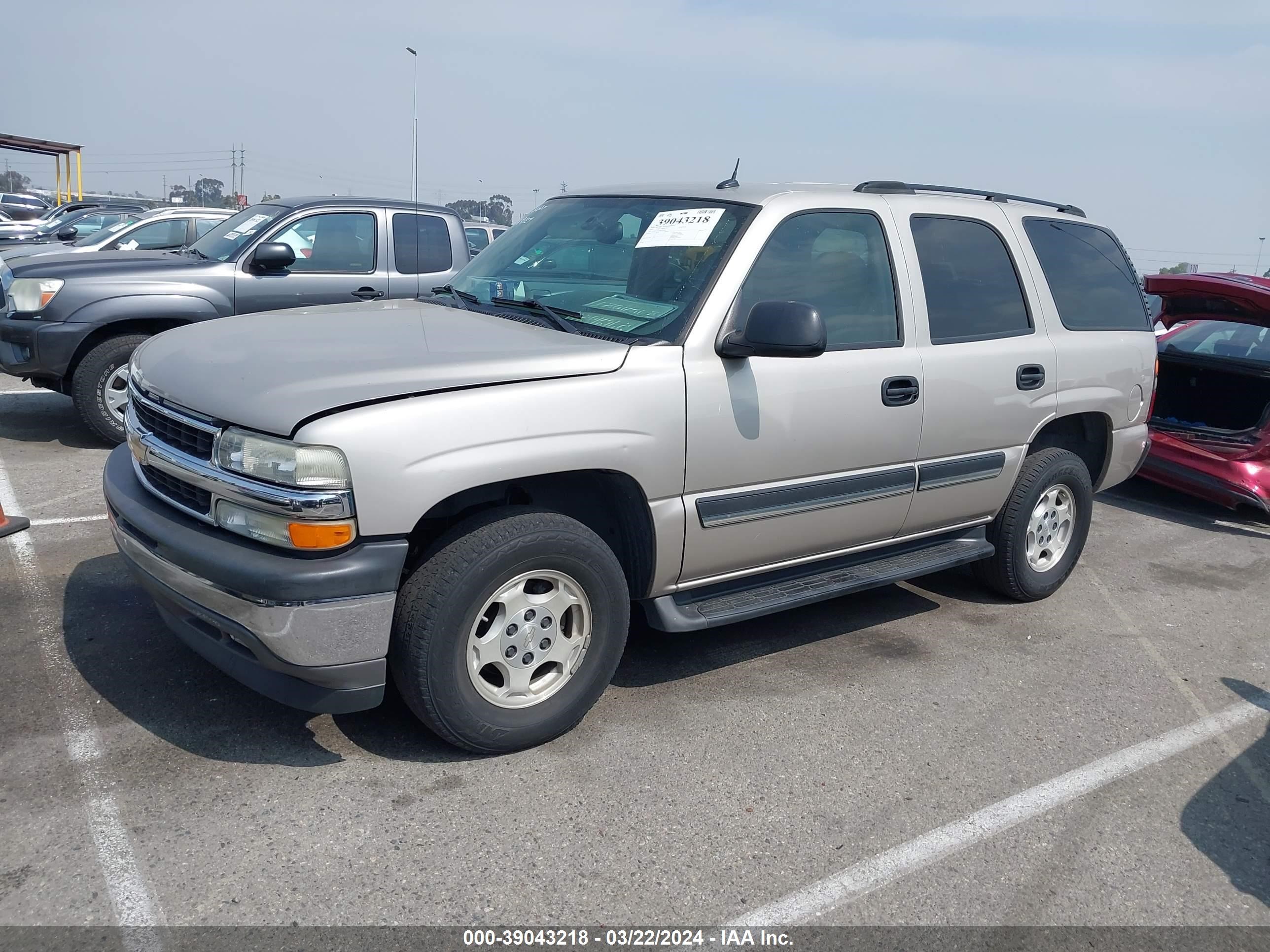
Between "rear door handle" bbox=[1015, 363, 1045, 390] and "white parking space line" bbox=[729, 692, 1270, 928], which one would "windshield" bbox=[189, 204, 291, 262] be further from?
"white parking space line" bbox=[729, 692, 1270, 928]

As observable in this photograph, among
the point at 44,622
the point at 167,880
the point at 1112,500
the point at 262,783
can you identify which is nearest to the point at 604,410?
the point at 262,783

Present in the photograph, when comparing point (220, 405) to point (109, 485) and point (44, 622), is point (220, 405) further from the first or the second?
point (44, 622)

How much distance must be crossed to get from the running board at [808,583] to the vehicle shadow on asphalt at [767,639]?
0.20 metres

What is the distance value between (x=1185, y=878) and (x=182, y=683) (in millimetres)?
3350

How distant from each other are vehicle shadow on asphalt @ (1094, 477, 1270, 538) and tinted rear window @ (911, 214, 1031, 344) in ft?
9.21

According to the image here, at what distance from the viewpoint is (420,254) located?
798cm

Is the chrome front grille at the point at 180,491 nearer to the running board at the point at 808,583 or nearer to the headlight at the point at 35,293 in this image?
the running board at the point at 808,583

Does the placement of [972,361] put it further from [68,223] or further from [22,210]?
[22,210]

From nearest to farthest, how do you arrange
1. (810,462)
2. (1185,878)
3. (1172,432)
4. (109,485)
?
(1185,878) < (109,485) < (810,462) < (1172,432)

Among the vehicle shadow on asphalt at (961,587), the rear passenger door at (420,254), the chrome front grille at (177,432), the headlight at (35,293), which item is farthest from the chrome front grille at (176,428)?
the rear passenger door at (420,254)

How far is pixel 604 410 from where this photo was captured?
11.0ft

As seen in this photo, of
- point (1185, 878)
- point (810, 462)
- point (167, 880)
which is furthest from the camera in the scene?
point (810, 462)

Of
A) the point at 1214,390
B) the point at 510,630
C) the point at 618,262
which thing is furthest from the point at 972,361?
the point at 1214,390

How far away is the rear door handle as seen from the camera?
15.5 ft
